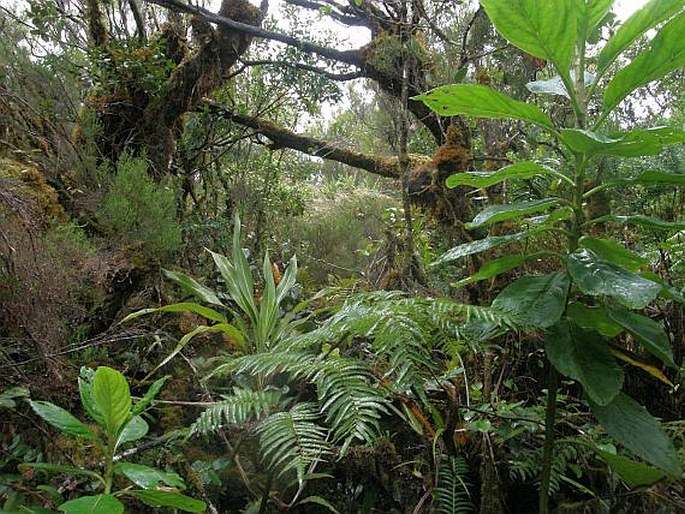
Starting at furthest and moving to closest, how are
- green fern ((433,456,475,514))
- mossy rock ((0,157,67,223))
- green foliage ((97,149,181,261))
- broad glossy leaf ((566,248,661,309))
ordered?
green foliage ((97,149,181,261)) < mossy rock ((0,157,67,223)) < green fern ((433,456,475,514)) < broad glossy leaf ((566,248,661,309))

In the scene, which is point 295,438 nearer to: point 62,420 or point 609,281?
point 62,420

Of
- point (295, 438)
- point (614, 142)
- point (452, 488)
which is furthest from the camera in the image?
point (452, 488)

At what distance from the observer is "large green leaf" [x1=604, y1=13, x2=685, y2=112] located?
0.92 meters

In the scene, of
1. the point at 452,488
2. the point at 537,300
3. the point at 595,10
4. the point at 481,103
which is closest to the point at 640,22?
the point at 595,10

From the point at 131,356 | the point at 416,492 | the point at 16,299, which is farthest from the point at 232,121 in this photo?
the point at 416,492

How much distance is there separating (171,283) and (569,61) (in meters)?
2.14

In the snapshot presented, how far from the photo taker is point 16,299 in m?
1.59

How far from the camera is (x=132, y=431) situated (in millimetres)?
1091

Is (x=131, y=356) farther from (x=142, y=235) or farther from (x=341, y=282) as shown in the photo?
(x=341, y=282)

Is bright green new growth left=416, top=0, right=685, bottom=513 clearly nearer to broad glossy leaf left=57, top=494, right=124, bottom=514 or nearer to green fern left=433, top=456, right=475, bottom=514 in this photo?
green fern left=433, top=456, right=475, bottom=514

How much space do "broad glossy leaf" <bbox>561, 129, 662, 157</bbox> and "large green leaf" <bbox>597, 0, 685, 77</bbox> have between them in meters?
0.21

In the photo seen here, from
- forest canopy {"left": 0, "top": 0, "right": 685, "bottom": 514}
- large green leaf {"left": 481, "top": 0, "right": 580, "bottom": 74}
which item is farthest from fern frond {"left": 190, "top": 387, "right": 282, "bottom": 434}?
large green leaf {"left": 481, "top": 0, "right": 580, "bottom": 74}

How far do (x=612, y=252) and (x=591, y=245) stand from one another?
43 mm

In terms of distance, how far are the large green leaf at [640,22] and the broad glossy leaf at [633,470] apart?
739 millimetres
